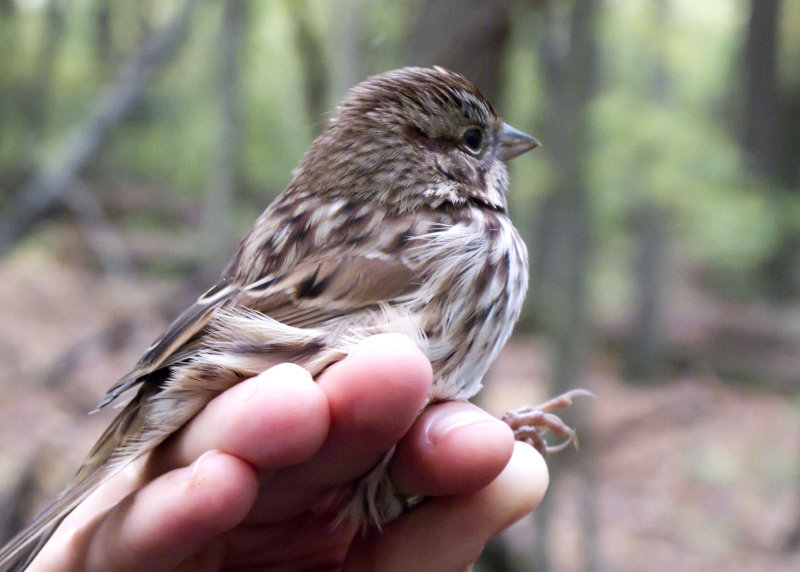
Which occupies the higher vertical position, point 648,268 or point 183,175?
point 183,175

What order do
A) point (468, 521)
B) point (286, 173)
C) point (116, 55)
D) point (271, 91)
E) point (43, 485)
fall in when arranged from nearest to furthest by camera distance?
point (468, 521) → point (43, 485) → point (286, 173) → point (271, 91) → point (116, 55)

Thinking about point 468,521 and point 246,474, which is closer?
point 246,474

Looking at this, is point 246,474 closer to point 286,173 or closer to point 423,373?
point 423,373

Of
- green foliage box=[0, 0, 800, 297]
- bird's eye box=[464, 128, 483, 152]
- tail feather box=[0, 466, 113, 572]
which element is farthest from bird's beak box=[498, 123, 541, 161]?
tail feather box=[0, 466, 113, 572]

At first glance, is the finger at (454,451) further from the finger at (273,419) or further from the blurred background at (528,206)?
the blurred background at (528,206)

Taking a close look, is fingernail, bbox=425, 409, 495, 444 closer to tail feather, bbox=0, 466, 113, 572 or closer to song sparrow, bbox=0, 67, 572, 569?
song sparrow, bbox=0, 67, 572, 569

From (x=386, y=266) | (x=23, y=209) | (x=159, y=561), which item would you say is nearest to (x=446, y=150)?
(x=386, y=266)

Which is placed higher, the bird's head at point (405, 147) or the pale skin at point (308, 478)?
the bird's head at point (405, 147)

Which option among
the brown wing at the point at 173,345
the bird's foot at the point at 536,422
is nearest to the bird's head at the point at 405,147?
the brown wing at the point at 173,345
